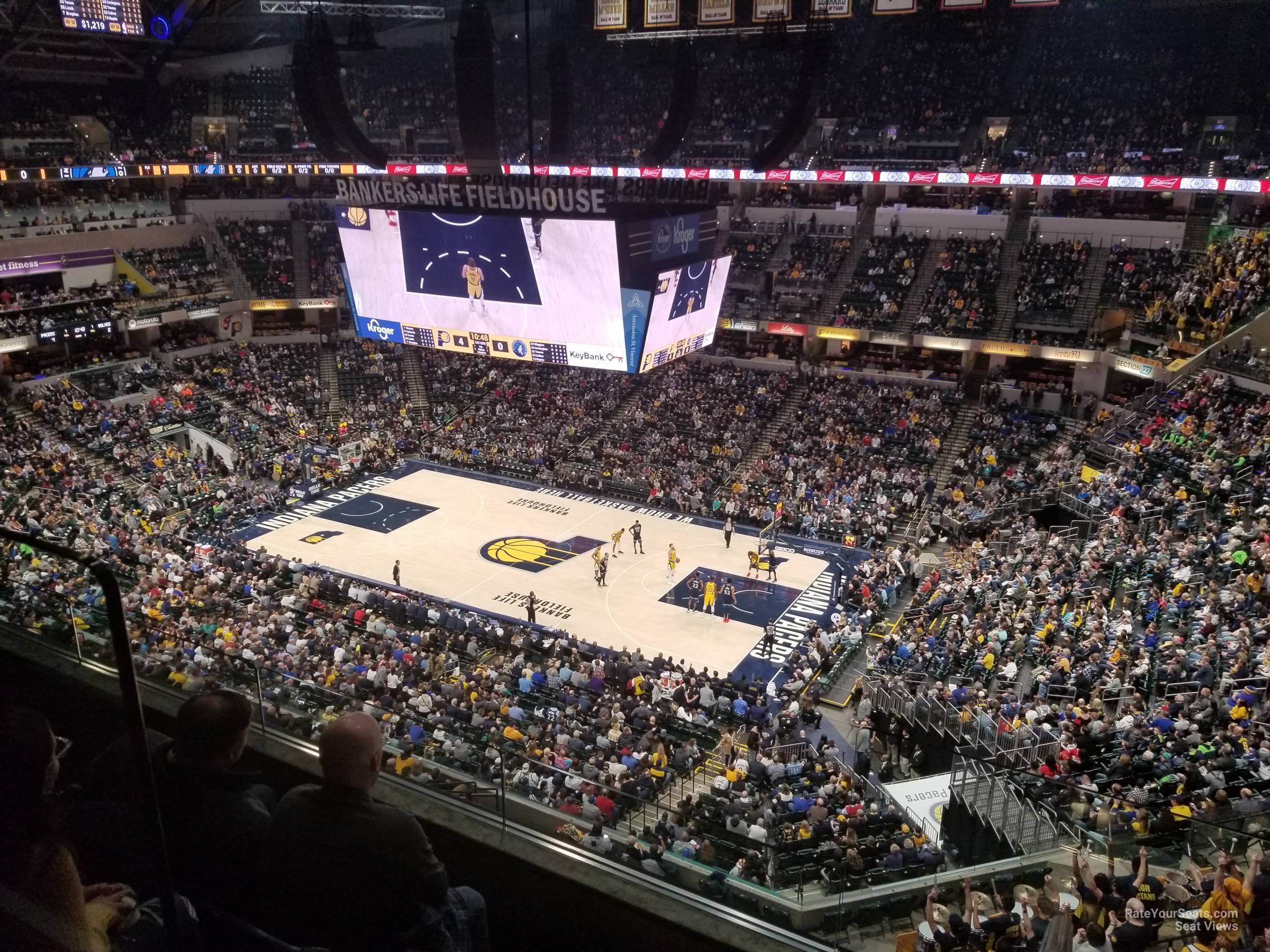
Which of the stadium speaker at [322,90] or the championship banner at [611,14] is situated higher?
the championship banner at [611,14]

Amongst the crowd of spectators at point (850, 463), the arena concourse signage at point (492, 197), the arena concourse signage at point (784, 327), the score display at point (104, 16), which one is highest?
the score display at point (104, 16)

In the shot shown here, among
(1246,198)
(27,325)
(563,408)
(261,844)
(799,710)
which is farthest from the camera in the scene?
(563,408)

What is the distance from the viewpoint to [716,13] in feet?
82.0

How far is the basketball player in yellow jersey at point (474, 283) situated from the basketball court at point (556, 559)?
7.13 metres

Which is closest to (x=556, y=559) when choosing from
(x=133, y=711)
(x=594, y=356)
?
(x=594, y=356)

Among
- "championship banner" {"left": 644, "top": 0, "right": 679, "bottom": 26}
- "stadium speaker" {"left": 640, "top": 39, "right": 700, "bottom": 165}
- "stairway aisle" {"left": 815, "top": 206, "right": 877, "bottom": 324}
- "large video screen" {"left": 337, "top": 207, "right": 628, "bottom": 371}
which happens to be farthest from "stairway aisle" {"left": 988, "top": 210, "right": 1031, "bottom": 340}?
"large video screen" {"left": 337, "top": 207, "right": 628, "bottom": 371}

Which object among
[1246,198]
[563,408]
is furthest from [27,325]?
[1246,198]

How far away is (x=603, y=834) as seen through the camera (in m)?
3.94

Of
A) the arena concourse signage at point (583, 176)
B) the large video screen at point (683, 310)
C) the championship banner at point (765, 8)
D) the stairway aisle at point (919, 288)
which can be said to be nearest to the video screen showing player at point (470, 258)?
the arena concourse signage at point (583, 176)

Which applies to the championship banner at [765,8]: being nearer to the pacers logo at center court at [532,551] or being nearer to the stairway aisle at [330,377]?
the pacers logo at center court at [532,551]

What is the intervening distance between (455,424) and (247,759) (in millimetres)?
31186

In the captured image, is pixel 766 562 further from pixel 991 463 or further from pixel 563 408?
pixel 563 408

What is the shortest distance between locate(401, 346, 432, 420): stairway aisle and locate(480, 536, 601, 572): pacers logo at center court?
36.3ft

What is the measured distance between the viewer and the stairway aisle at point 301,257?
39.0 metres
